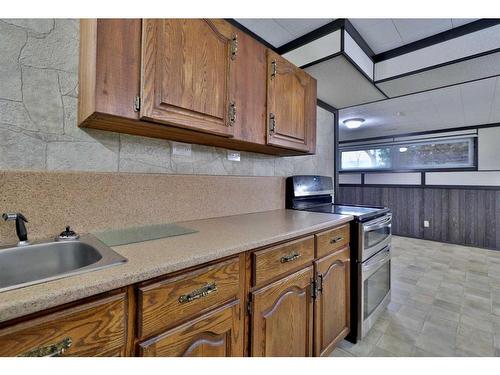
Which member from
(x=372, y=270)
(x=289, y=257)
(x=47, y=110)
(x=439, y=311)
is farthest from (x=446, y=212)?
(x=47, y=110)

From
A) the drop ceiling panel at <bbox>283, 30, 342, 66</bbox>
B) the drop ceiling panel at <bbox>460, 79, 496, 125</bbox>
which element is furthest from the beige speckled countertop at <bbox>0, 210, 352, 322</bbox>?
the drop ceiling panel at <bbox>460, 79, 496, 125</bbox>

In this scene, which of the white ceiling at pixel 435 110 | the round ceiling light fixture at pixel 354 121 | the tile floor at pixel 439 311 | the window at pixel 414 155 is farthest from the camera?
the window at pixel 414 155

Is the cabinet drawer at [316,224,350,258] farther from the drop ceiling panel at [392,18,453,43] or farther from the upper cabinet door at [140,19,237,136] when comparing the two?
the drop ceiling panel at [392,18,453,43]

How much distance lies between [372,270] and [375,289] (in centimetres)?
22

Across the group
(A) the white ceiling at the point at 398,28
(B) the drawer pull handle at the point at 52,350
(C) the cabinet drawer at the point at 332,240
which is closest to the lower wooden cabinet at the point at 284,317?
(C) the cabinet drawer at the point at 332,240

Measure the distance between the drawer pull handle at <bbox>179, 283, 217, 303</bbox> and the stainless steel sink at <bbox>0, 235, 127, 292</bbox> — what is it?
23cm

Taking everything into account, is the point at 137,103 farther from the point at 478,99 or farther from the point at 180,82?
the point at 478,99

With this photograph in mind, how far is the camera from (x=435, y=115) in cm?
380

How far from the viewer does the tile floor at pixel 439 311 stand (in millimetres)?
1678

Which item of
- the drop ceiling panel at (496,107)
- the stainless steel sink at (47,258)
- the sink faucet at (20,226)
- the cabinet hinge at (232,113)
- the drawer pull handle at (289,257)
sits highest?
the drop ceiling panel at (496,107)

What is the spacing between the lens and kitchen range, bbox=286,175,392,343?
1.70 metres

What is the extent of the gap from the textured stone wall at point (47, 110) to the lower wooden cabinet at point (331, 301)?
121 centimetres

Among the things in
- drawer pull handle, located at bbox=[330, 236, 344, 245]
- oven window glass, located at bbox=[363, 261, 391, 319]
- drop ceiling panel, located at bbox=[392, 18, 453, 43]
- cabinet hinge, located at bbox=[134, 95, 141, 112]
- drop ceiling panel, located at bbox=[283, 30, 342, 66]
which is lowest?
oven window glass, located at bbox=[363, 261, 391, 319]

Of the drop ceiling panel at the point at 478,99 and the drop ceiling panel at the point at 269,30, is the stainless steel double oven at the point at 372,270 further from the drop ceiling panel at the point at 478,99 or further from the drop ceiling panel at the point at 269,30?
the drop ceiling panel at the point at 478,99
